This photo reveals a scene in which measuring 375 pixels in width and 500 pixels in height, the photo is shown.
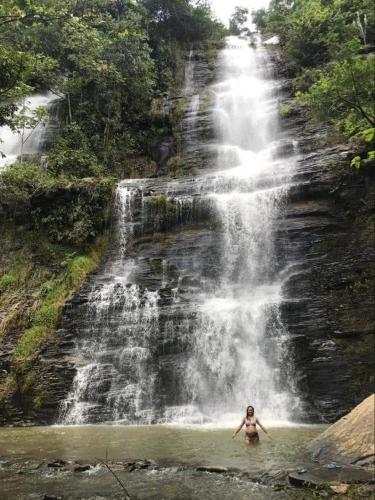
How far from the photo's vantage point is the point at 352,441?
6816 millimetres

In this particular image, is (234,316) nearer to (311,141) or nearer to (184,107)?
(311,141)

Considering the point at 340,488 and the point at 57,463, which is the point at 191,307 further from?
the point at 340,488

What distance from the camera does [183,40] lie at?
36.9 m

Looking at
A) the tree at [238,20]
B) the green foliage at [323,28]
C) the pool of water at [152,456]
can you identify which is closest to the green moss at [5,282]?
the pool of water at [152,456]

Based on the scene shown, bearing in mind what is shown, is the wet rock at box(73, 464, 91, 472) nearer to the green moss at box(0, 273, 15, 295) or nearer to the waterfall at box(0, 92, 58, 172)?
the green moss at box(0, 273, 15, 295)

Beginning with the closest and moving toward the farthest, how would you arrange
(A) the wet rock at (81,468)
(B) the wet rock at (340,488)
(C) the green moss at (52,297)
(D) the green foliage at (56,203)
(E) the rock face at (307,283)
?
(B) the wet rock at (340,488) < (A) the wet rock at (81,468) < (E) the rock face at (307,283) < (C) the green moss at (52,297) < (D) the green foliage at (56,203)

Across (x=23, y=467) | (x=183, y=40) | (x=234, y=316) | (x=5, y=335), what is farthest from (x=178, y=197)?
(x=183, y=40)

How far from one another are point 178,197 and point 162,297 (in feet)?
17.0

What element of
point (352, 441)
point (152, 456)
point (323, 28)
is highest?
point (323, 28)

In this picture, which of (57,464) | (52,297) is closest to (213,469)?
(57,464)

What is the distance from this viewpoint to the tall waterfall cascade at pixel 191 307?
42.3ft

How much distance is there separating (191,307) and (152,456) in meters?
6.89

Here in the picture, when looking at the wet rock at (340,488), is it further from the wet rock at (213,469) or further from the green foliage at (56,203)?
the green foliage at (56,203)

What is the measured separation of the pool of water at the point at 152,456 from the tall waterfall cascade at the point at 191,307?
1.59 meters
